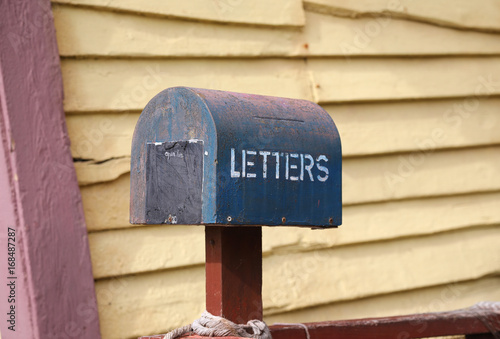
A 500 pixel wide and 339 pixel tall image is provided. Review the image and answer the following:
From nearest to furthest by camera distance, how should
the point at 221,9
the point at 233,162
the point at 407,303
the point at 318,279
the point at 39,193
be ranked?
the point at 233,162 < the point at 39,193 < the point at 221,9 < the point at 318,279 < the point at 407,303

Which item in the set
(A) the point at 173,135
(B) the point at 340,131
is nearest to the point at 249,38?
(B) the point at 340,131

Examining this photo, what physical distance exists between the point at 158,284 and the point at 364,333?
36.0 inches

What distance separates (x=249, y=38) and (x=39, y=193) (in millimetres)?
1072

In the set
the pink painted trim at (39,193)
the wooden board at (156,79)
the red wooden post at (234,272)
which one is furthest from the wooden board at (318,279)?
the red wooden post at (234,272)

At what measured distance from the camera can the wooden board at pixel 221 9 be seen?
246cm

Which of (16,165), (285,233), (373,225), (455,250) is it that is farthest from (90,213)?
(455,250)

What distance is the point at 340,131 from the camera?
9.73 ft

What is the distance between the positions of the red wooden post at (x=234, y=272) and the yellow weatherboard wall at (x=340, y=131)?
3.15 ft

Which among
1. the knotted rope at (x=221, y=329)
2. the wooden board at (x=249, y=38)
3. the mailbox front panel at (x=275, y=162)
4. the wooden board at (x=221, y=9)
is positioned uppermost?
the wooden board at (x=221, y=9)

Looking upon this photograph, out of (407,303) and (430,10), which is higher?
(430,10)

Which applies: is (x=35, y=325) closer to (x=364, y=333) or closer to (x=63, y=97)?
(x=63, y=97)

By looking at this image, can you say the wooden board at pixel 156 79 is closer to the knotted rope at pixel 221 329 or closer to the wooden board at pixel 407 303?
the wooden board at pixel 407 303

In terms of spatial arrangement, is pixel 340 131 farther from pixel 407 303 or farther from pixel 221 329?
pixel 221 329

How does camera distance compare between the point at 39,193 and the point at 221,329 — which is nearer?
the point at 221,329
